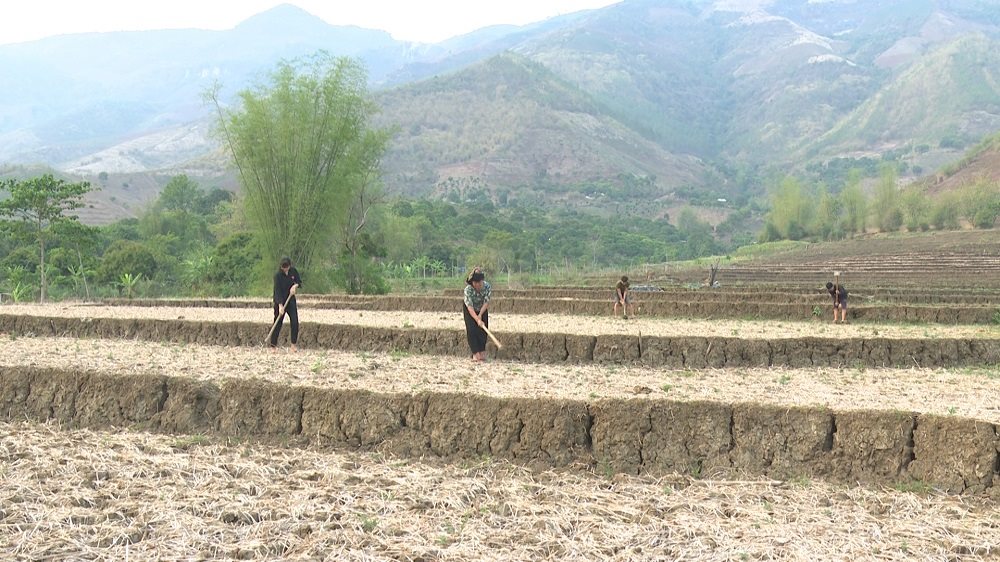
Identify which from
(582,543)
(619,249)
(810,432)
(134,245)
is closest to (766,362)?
(810,432)

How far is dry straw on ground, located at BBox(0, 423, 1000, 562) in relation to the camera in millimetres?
5477

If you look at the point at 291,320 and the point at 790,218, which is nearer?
the point at 291,320

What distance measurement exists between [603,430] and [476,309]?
4.97 metres

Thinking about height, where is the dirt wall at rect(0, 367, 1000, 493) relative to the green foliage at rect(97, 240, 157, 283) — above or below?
below

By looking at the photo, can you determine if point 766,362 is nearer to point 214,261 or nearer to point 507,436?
point 507,436

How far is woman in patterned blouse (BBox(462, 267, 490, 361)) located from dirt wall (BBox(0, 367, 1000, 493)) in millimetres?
3980

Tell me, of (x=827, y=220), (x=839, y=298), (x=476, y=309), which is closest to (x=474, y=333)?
(x=476, y=309)

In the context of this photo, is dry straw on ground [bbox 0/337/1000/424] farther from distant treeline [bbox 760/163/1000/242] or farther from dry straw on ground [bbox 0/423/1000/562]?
distant treeline [bbox 760/163/1000/242]

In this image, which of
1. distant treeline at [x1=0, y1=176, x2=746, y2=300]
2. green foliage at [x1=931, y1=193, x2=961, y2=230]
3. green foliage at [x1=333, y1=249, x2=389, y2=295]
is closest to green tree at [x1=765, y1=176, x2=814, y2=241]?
distant treeline at [x1=0, y1=176, x2=746, y2=300]

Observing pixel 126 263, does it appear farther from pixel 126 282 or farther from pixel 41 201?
pixel 41 201

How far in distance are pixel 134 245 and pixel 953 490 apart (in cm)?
4813

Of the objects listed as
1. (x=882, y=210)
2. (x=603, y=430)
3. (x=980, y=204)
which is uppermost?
(x=882, y=210)

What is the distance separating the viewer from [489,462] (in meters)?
7.50

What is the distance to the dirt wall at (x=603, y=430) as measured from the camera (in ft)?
23.1
